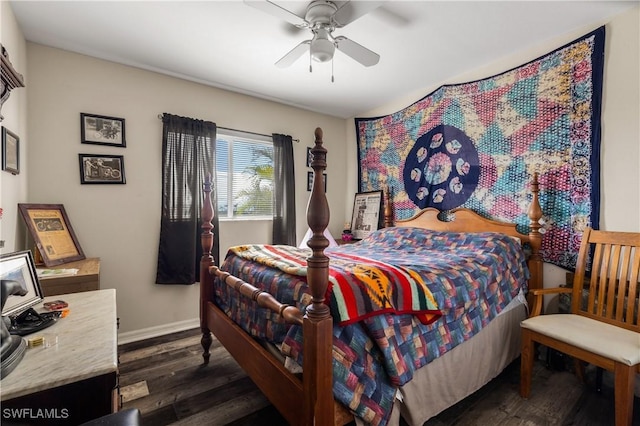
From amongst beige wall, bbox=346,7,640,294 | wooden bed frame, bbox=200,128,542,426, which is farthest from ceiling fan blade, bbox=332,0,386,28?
beige wall, bbox=346,7,640,294

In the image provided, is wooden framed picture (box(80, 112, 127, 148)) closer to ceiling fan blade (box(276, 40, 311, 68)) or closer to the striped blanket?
ceiling fan blade (box(276, 40, 311, 68))

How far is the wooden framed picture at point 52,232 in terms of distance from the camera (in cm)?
213

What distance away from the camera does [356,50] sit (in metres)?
2.08

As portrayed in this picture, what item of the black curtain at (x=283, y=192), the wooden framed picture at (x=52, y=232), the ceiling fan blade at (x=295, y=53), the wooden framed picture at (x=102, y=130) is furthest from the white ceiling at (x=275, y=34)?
the wooden framed picture at (x=52, y=232)

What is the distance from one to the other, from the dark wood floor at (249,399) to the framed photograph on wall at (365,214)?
2.07 meters

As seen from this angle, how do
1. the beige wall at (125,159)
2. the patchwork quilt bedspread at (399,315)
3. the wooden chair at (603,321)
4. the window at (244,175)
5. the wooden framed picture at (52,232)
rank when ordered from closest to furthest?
1. the patchwork quilt bedspread at (399,315)
2. the wooden chair at (603,321)
3. the wooden framed picture at (52,232)
4. the beige wall at (125,159)
5. the window at (244,175)

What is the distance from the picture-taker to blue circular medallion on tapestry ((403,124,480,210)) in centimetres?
294

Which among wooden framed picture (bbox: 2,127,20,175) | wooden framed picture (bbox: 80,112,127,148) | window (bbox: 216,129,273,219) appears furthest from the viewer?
window (bbox: 216,129,273,219)

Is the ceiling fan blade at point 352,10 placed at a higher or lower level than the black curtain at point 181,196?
higher

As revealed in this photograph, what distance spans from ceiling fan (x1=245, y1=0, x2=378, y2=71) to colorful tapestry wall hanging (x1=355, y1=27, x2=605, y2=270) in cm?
139

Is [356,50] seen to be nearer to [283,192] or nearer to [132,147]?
[283,192]

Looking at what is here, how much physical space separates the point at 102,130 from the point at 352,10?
2357 millimetres

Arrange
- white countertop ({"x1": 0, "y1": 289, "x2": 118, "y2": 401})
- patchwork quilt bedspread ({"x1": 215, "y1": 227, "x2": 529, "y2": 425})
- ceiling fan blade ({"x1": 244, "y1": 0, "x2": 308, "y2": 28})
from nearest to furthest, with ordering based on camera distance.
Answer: white countertop ({"x1": 0, "y1": 289, "x2": 118, "y2": 401}) < patchwork quilt bedspread ({"x1": 215, "y1": 227, "x2": 529, "y2": 425}) < ceiling fan blade ({"x1": 244, "y1": 0, "x2": 308, "y2": 28})

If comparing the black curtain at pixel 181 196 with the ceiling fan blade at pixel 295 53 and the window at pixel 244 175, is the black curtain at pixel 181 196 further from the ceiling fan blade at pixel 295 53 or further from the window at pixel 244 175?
the ceiling fan blade at pixel 295 53
